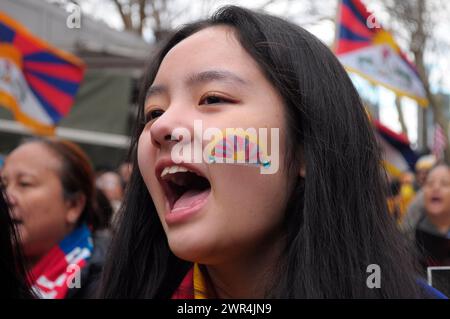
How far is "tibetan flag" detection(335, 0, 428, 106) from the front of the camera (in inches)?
159

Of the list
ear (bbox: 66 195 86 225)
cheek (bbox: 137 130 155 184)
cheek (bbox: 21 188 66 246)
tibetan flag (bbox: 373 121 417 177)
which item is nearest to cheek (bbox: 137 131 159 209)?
cheek (bbox: 137 130 155 184)

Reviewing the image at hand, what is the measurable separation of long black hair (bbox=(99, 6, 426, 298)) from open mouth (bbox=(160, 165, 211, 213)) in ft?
0.66

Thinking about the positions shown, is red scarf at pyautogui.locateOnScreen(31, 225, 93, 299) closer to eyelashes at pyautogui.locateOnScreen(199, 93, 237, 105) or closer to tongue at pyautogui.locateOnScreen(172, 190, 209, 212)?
tongue at pyautogui.locateOnScreen(172, 190, 209, 212)

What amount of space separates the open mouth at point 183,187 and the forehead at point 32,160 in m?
1.42

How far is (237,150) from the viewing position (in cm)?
119

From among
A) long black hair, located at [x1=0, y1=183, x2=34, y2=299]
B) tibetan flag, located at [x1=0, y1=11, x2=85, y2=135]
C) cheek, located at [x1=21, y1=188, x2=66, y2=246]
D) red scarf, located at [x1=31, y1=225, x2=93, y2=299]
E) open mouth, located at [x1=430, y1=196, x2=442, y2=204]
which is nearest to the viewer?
long black hair, located at [x1=0, y1=183, x2=34, y2=299]

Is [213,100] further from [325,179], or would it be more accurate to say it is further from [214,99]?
Answer: [325,179]

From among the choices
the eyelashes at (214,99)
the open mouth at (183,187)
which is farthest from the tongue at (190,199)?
the eyelashes at (214,99)

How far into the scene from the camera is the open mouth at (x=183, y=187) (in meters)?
1.21

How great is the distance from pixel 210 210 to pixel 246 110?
222 millimetres

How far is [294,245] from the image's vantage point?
1.24 meters
